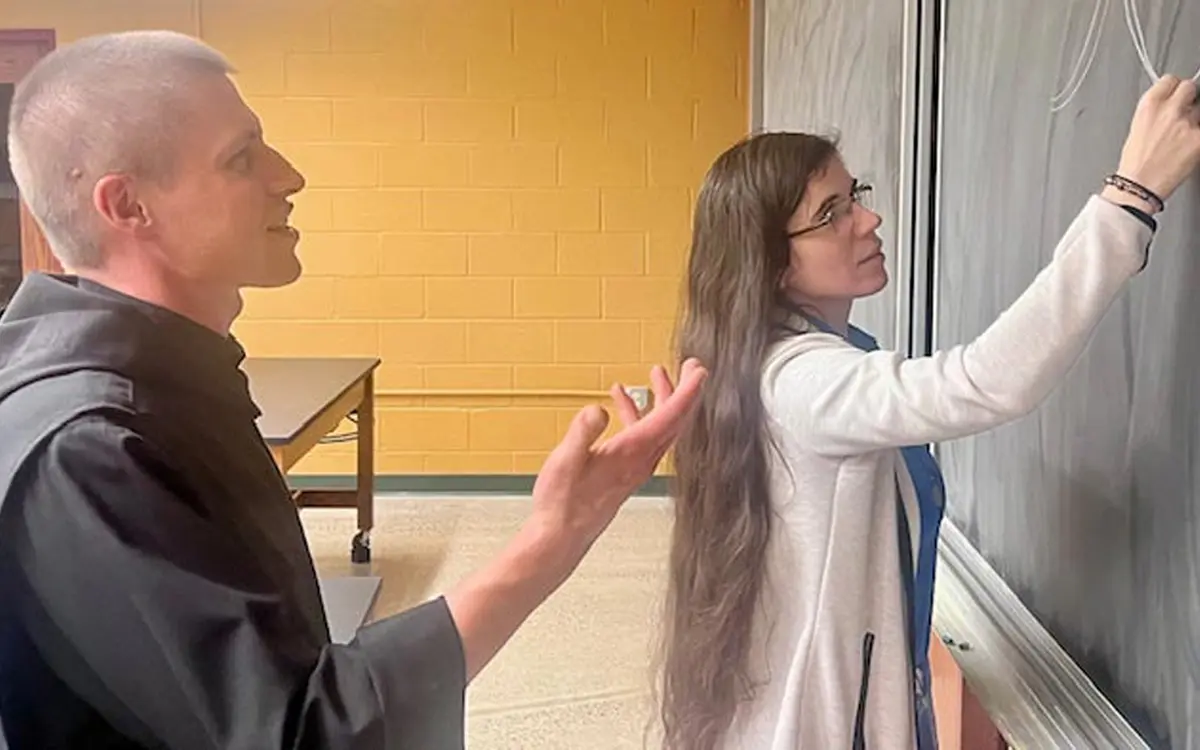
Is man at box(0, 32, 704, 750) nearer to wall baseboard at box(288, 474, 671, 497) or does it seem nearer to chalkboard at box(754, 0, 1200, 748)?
chalkboard at box(754, 0, 1200, 748)

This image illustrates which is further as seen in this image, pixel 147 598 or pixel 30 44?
pixel 30 44

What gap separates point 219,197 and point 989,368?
0.67 meters

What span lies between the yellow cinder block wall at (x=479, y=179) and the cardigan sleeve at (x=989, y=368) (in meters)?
4.15

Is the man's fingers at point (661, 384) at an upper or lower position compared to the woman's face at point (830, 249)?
lower

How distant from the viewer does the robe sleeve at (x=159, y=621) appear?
2.59 ft

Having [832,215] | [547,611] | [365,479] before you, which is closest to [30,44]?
[365,479]

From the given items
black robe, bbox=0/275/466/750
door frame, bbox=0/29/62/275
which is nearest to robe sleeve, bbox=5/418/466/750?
black robe, bbox=0/275/466/750

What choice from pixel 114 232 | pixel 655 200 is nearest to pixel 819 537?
pixel 114 232

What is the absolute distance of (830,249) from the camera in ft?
4.47

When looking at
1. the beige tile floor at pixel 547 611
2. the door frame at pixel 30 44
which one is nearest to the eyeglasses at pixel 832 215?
the beige tile floor at pixel 547 611

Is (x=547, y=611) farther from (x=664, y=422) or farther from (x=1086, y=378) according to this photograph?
(x=664, y=422)

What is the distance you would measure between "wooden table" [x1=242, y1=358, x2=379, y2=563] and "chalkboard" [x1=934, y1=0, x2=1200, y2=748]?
6.90ft

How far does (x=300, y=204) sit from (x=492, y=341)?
3.41 ft

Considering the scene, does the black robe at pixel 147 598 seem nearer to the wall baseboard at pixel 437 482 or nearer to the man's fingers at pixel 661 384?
the man's fingers at pixel 661 384
